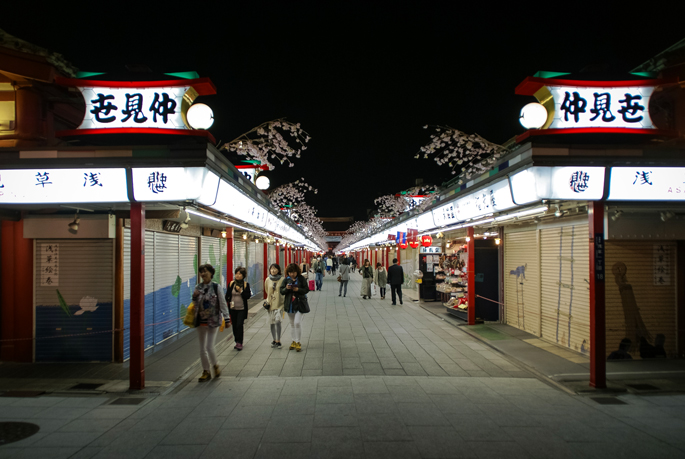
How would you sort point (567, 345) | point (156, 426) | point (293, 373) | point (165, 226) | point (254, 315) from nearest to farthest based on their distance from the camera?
point (156, 426), point (293, 373), point (567, 345), point (165, 226), point (254, 315)

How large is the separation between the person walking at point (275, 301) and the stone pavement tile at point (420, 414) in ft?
15.6

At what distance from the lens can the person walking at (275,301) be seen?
1023 cm

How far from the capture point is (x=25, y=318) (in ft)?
29.0

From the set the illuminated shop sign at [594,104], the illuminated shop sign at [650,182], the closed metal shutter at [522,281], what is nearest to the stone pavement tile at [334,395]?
the illuminated shop sign at [650,182]

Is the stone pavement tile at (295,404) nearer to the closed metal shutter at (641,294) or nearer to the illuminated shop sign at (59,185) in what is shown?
the illuminated shop sign at (59,185)

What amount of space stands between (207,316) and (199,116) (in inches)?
149

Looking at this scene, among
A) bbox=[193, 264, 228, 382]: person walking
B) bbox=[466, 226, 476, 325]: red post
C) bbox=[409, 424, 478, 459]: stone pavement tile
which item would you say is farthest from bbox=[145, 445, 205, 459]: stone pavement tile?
bbox=[466, 226, 476, 325]: red post

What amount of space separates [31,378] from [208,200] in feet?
16.4

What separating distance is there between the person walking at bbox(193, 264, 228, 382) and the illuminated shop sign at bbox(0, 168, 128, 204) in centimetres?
235

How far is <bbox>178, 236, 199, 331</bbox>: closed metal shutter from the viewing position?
1243 cm

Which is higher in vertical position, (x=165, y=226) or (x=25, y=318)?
(x=165, y=226)

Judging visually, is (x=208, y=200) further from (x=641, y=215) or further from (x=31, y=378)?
(x=641, y=215)

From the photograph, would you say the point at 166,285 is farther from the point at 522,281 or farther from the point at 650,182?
the point at 650,182

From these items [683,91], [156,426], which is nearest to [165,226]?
[156,426]
